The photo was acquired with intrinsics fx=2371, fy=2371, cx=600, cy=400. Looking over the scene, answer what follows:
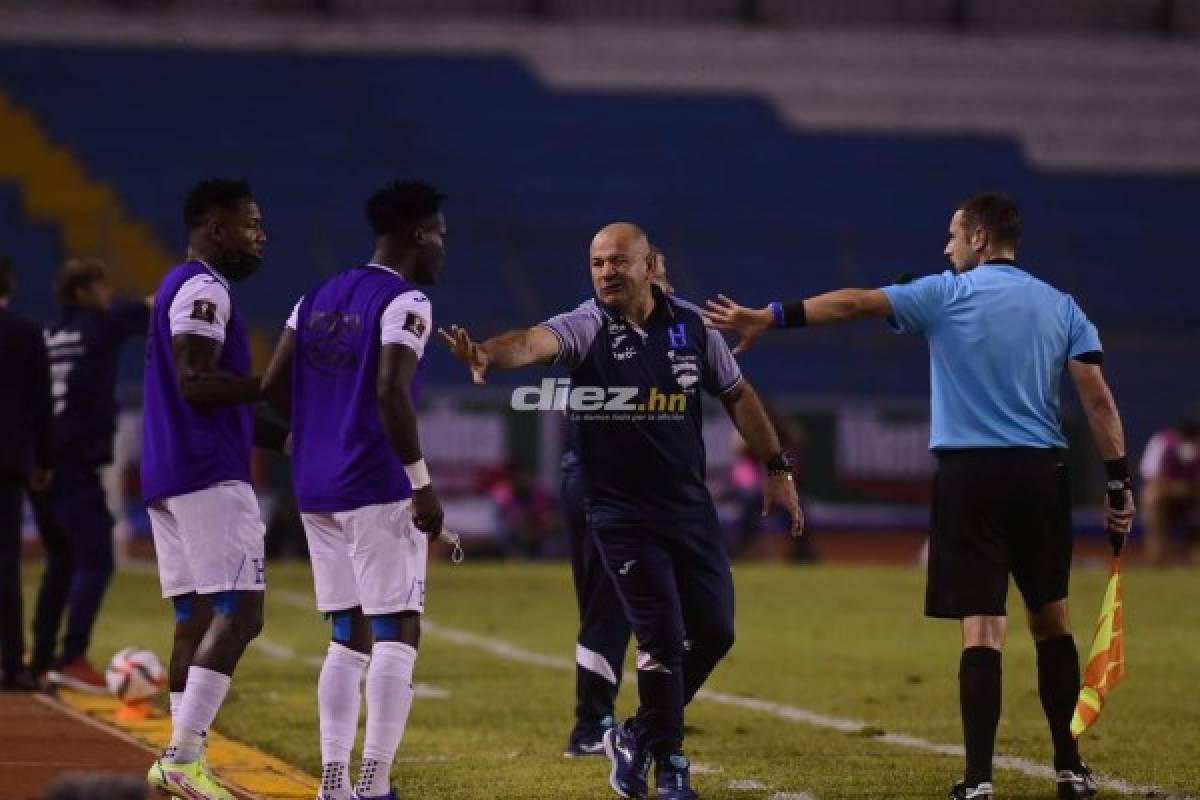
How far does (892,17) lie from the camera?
45125mm

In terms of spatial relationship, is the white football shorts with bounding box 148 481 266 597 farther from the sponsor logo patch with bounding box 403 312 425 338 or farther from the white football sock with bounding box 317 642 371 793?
the sponsor logo patch with bounding box 403 312 425 338

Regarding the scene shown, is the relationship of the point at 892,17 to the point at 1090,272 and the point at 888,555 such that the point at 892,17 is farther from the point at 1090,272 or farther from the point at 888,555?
the point at 888,555

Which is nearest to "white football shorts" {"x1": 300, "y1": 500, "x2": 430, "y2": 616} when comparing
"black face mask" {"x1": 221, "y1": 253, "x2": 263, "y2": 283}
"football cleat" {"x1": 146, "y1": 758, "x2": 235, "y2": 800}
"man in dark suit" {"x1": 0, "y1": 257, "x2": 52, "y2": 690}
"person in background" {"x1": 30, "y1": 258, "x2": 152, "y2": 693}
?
"football cleat" {"x1": 146, "y1": 758, "x2": 235, "y2": 800}

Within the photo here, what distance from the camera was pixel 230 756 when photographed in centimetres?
1026

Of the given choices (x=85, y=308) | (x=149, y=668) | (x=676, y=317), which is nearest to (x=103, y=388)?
(x=85, y=308)

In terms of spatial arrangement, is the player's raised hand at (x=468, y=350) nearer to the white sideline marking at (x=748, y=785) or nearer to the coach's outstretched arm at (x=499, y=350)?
the coach's outstretched arm at (x=499, y=350)

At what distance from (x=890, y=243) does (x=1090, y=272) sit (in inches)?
145

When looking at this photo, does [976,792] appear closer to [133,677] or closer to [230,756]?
[230,756]

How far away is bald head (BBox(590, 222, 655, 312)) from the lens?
8.70 m

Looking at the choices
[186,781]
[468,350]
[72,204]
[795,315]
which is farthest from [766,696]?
[72,204]

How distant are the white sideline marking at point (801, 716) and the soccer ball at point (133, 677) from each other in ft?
9.99

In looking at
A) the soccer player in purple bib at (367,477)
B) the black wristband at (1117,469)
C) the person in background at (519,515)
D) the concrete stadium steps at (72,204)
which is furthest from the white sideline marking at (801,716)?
the concrete stadium steps at (72,204)

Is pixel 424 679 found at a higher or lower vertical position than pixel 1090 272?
lower

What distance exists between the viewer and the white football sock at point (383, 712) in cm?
794
